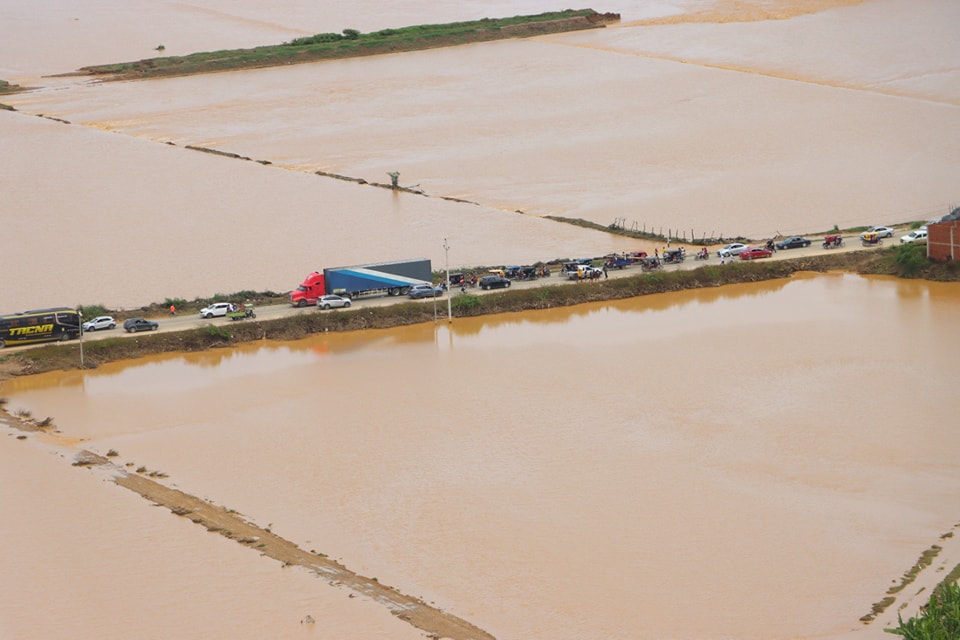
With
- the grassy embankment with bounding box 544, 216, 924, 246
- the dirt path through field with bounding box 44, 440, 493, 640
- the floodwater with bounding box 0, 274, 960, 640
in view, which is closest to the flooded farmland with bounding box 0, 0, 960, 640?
the floodwater with bounding box 0, 274, 960, 640

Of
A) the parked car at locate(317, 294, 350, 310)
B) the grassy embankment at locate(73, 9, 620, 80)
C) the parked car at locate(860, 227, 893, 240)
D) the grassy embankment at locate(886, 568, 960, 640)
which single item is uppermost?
the grassy embankment at locate(73, 9, 620, 80)

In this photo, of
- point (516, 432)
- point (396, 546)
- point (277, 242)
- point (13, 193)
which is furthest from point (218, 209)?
point (396, 546)

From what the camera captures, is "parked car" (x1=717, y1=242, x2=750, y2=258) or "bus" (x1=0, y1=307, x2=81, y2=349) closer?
"bus" (x1=0, y1=307, x2=81, y2=349)

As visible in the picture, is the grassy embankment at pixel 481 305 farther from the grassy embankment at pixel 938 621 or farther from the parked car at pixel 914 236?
the grassy embankment at pixel 938 621

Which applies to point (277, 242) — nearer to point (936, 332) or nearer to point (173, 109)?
point (936, 332)

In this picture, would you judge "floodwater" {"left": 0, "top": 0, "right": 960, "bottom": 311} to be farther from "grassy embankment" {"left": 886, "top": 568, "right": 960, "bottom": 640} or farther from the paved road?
"grassy embankment" {"left": 886, "top": 568, "right": 960, "bottom": 640}

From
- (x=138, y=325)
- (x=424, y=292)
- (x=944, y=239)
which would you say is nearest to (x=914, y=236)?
(x=944, y=239)

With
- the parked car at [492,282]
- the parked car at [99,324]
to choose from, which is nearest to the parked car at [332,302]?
the parked car at [492,282]
